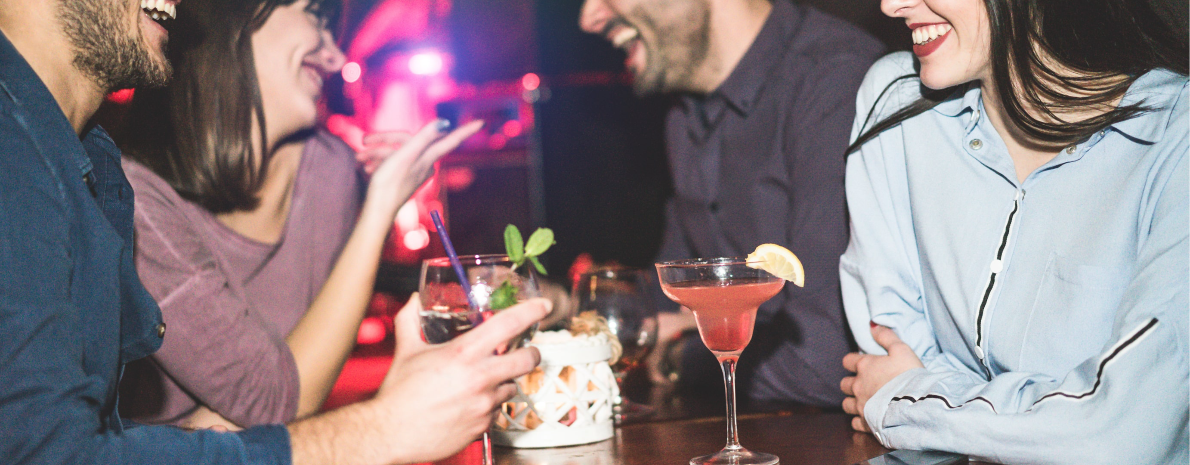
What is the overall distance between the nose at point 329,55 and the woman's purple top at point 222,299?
21 cm

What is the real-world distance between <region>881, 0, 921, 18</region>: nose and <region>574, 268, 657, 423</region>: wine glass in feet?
2.29

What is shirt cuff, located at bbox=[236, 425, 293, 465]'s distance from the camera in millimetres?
1079

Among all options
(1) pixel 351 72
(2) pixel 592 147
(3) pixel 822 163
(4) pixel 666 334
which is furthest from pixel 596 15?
(2) pixel 592 147

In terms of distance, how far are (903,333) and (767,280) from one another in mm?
463

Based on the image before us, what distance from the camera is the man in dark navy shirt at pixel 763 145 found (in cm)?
197

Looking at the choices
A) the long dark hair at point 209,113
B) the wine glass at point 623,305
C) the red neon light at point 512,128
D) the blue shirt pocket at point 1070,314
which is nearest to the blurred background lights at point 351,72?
the long dark hair at point 209,113

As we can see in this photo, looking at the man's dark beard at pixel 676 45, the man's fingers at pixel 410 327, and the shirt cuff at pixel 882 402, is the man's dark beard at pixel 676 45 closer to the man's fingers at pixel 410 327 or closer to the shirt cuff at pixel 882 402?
the shirt cuff at pixel 882 402

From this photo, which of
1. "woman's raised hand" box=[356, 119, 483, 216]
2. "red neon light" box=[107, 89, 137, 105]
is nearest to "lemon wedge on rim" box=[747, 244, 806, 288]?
"woman's raised hand" box=[356, 119, 483, 216]

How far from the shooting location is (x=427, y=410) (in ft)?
3.70

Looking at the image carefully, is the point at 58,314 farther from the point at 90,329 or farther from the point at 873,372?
the point at 873,372

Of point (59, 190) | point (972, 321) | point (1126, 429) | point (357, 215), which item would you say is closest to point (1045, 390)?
point (1126, 429)

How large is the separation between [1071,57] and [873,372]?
632 millimetres

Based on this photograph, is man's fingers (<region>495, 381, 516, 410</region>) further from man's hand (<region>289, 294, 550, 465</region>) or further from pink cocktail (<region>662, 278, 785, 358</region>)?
pink cocktail (<region>662, 278, 785, 358</region>)

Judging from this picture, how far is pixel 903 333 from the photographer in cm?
165
